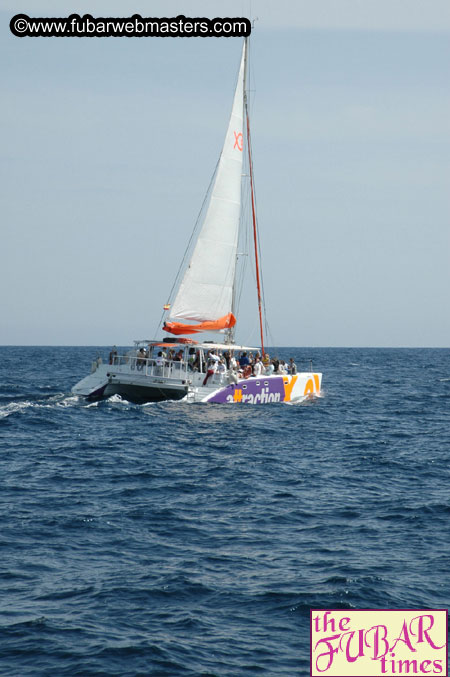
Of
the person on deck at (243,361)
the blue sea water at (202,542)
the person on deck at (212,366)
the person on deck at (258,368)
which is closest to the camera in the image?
the blue sea water at (202,542)

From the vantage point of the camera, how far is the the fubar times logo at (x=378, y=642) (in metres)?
9.38

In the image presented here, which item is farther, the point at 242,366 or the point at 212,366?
the point at 242,366

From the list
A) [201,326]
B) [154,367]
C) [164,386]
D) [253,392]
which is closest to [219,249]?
[201,326]

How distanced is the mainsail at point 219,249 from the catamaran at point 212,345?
0.05 meters

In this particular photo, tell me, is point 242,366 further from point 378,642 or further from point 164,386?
point 378,642

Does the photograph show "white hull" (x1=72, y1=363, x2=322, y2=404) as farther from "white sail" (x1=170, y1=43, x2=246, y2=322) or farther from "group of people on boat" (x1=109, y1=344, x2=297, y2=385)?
"white sail" (x1=170, y1=43, x2=246, y2=322)

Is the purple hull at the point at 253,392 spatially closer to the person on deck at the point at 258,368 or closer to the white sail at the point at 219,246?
the person on deck at the point at 258,368

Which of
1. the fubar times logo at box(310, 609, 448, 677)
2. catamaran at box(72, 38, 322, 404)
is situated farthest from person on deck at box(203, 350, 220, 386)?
the fubar times logo at box(310, 609, 448, 677)

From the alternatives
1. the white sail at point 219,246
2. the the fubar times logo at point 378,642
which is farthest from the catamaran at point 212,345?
the the fubar times logo at point 378,642

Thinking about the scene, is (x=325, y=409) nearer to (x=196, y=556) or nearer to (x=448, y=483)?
(x=448, y=483)

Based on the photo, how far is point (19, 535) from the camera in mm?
13758

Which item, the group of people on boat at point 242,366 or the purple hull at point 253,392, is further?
→ the group of people on boat at point 242,366

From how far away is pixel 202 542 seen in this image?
13.6 meters

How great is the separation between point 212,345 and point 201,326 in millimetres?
1906
